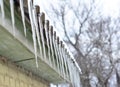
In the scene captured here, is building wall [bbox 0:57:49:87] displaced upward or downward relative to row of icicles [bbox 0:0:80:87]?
downward

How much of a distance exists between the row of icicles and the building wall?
0.36 metres

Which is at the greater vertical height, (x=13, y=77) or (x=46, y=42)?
(x=46, y=42)

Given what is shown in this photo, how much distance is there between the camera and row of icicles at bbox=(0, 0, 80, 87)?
9.42ft

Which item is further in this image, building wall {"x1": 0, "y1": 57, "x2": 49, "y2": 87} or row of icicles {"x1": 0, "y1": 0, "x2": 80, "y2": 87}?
building wall {"x1": 0, "y1": 57, "x2": 49, "y2": 87}

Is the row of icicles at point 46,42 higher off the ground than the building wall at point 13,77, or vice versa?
the row of icicles at point 46,42

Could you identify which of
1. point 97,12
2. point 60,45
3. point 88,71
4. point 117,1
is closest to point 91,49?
point 88,71

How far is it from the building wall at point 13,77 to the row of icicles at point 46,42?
36cm

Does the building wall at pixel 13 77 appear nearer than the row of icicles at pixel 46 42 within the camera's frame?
No

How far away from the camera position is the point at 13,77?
3.72m

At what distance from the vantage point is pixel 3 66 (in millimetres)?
3436

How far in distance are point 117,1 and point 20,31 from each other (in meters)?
19.4

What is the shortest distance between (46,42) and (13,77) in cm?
55

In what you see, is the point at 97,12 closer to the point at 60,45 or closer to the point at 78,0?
the point at 78,0

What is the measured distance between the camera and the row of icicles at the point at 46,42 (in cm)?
287
